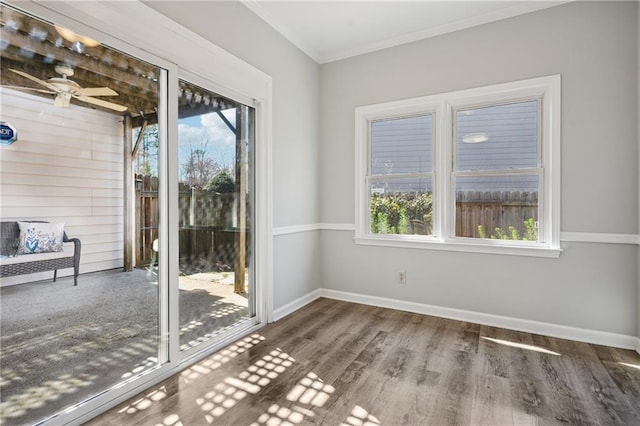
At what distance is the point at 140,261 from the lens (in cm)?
214

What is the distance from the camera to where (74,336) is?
6.12 feet

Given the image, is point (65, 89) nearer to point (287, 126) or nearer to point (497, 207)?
point (287, 126)

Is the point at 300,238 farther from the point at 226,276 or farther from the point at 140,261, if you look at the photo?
the point at 140,261

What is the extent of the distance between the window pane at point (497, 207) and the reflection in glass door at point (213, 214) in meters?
2.17

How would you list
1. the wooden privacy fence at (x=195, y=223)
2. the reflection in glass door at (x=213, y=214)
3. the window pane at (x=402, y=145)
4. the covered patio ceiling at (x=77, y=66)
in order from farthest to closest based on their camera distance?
the window pane at (x=402, y=145) → the reflection in glass door at (x=213, y=214) → the wooden privacy fence at (x=195, y=223) → the covered patio ceiling at (x=77, y=66)

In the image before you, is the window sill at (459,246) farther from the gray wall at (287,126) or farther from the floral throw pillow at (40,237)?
the floral throw pillow at (40,237)

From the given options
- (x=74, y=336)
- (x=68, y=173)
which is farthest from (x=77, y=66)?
(x=74, y=336)

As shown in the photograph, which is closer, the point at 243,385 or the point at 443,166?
the point at 243,385

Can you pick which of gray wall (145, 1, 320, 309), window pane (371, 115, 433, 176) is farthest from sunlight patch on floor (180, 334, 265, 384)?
window pane (371, 115, 433, 176)

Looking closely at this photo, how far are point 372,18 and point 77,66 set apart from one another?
2.52 m

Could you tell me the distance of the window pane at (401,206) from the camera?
3471 mm

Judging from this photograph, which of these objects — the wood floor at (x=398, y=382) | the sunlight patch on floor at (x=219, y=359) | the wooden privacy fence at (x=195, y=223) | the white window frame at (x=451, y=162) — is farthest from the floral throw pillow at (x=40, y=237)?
the white window frame at (x=451, y=162)

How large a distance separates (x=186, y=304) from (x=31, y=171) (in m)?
1.28

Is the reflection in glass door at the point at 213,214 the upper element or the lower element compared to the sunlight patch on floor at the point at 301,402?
upper
